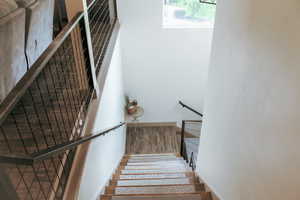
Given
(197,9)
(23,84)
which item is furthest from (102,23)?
(23,84)

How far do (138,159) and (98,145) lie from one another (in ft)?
7.49

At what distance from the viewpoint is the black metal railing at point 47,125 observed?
4.67ft

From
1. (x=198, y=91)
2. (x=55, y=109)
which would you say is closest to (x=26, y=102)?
(x=55, y=109)

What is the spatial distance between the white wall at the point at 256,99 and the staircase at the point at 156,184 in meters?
0.44

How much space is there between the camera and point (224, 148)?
88.8 inches

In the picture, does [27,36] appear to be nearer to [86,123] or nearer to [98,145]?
[86,123]

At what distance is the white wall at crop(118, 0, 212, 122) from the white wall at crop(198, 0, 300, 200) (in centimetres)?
229

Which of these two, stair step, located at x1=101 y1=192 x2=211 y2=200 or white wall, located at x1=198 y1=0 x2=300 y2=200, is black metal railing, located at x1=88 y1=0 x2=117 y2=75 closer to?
white wall, located at x1=198 y1=0 x2=300 y2=200

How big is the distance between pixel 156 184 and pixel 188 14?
123 inches

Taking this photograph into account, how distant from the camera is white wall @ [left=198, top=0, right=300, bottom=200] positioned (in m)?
1.20

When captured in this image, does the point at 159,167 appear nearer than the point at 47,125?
No

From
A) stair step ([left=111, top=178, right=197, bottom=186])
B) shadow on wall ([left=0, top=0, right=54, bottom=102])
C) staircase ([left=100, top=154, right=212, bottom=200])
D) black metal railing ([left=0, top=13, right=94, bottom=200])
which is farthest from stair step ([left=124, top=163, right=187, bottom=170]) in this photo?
shadow on wall ([left=0, top=0, right=54, bottom=102])

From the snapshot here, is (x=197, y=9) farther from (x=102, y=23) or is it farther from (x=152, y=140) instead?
(x=152, y=140)

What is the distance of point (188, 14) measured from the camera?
4.69 meters
